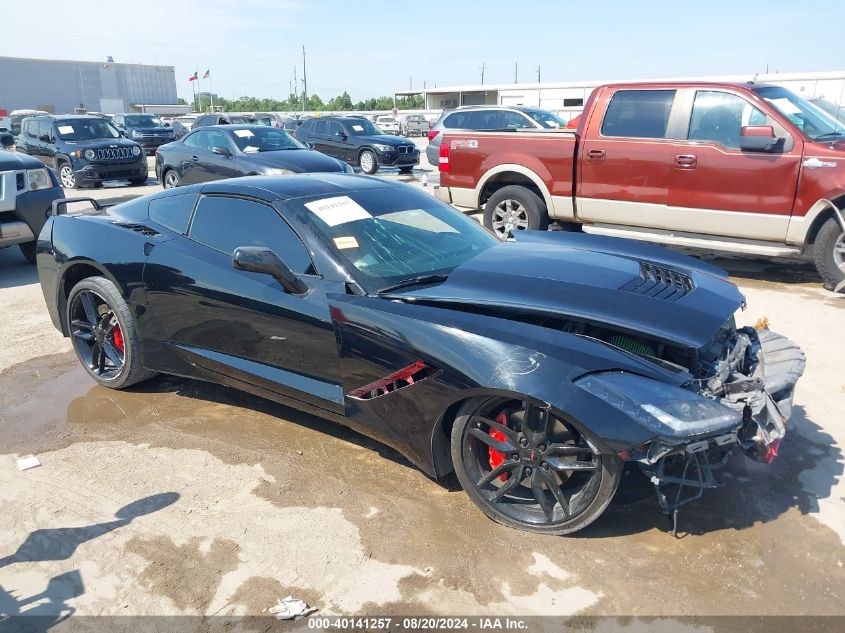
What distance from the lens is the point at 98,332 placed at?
15.1 ft

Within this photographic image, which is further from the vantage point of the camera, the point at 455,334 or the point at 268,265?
the point at 268,265

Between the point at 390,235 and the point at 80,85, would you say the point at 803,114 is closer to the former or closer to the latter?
the point at 390,235

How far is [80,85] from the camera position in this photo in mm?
89812

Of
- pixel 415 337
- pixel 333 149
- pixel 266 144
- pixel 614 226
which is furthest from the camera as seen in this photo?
pixel 333 149

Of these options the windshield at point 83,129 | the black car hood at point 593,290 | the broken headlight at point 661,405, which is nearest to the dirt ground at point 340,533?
the broken headlight at point 661,405

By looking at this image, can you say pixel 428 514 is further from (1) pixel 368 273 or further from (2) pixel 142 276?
(2) pixel 142 276

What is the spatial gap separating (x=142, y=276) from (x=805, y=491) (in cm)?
384

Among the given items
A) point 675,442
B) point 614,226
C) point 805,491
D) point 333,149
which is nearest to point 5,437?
point 675,442

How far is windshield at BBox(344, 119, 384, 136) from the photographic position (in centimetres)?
1845

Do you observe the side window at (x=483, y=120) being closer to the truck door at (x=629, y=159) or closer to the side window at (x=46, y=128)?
the truck door at (x=629, y=159)

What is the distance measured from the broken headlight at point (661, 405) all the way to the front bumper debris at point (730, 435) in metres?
0.05

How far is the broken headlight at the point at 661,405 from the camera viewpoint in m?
2.50

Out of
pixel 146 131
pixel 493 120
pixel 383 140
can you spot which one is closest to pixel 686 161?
pixel 493 120

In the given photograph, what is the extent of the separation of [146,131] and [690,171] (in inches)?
922
